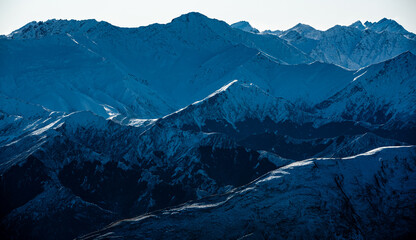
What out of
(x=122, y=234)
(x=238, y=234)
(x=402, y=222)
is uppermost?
(x=122, y=234)

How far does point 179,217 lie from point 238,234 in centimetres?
1487

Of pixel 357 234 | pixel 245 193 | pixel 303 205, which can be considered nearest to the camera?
pixel 357 234

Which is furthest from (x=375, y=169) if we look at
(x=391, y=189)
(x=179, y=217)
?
(x=179, y=217)

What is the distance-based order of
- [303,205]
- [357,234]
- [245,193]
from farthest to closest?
[245,193], [303,205], [357,234]

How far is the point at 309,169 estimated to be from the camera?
11638cm

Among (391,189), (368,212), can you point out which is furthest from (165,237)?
(391,189)

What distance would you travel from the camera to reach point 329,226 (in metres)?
102

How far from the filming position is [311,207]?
106938mm

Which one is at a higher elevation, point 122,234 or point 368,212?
point 122,234

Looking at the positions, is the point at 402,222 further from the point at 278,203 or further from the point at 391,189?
the point at 278,203

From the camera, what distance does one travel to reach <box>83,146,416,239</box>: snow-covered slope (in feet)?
338

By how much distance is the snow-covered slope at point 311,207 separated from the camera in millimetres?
103000

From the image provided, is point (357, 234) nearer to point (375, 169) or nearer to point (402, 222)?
point (402, 222)

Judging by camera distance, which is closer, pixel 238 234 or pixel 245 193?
pixel 238 234
